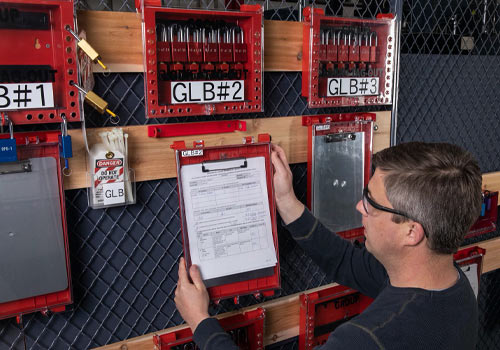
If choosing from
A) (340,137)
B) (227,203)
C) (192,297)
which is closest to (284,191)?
(227,203)

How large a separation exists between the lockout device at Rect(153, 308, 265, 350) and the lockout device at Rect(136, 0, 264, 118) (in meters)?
0.70

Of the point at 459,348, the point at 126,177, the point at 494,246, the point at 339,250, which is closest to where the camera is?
the point at 459,348

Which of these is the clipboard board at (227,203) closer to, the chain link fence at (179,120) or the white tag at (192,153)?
the white tag at (192,153)

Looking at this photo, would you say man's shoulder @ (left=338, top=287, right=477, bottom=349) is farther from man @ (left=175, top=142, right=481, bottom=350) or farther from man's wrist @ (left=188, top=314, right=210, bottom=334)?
man's wrist @ (left=188, top=314, right=210, bottom=334)

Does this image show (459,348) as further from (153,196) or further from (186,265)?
(153,196)

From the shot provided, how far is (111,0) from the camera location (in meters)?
1.49

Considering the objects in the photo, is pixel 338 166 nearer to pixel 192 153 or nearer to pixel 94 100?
pixel 192 153

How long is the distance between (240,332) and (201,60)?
0.93m

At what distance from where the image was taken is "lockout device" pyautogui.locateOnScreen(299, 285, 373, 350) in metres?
1.82

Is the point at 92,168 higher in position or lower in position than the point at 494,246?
higher

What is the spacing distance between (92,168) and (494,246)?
1998 millimetres

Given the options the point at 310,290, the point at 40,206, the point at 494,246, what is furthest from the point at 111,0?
the point at 494,246

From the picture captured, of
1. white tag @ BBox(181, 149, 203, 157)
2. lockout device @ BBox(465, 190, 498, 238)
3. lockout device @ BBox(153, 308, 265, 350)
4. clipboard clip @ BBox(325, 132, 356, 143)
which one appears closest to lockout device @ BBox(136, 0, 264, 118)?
white tag @ BBox(181, 149, 203, 157)

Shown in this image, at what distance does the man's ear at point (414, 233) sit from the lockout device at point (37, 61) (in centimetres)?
89
